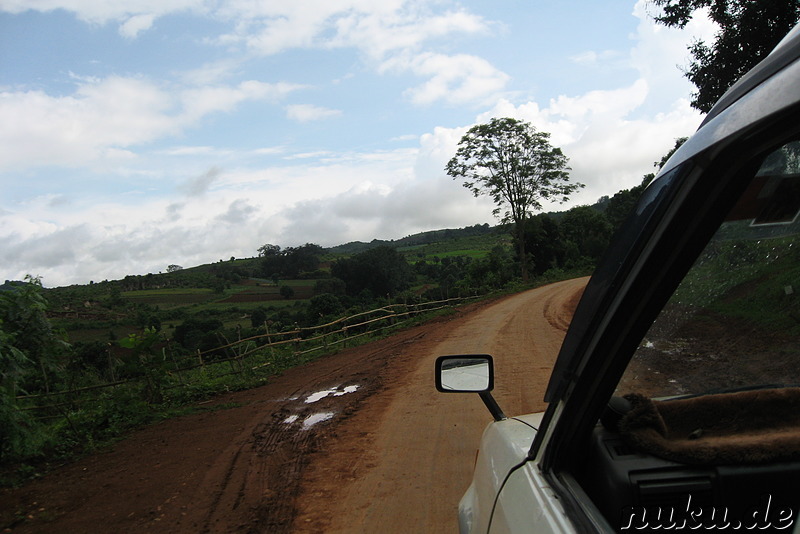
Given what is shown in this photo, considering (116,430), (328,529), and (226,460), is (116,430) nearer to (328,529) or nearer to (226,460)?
(226,460)

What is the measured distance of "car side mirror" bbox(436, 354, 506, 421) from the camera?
2057 mm

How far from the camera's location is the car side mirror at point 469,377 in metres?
2.06

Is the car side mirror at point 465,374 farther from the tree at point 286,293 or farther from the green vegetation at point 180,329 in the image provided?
the tree at point 286,293

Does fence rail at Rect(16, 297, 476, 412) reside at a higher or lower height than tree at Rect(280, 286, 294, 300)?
→ lower

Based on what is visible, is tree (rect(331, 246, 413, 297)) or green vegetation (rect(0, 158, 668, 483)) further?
tree (rect(331, 246, 413, 297))

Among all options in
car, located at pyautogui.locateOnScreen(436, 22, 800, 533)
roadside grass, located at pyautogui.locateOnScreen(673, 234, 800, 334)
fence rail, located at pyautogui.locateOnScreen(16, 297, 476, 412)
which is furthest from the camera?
fence rail, located at pyautogui.locateOnScreen(16, 297, 476, 412)

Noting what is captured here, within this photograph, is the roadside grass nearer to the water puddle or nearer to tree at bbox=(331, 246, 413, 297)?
the water puddle

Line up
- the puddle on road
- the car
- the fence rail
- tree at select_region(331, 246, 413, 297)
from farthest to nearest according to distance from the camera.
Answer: tree at select_region(331, 246, 413, 297)
the fence rail
the puddle on road
the car

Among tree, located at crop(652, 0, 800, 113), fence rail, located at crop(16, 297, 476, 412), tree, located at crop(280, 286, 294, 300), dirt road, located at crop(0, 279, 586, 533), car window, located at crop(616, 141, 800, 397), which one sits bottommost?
dirt road, located at crop(0, 279, 586, 533)

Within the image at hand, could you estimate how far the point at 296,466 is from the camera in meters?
5.10

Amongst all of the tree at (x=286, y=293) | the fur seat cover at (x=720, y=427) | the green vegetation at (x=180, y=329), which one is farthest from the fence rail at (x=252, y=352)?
the tree at (x=286, y=293)

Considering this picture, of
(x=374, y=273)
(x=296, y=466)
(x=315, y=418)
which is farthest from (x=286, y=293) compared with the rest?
(x=296, y=466)

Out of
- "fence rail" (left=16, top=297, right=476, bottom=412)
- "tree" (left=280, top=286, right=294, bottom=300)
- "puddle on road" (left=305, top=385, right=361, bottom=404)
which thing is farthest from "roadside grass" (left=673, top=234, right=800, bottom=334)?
"tree" (left=280, top=286, right=294, bottom=300)

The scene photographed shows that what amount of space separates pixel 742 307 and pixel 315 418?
628 cm
